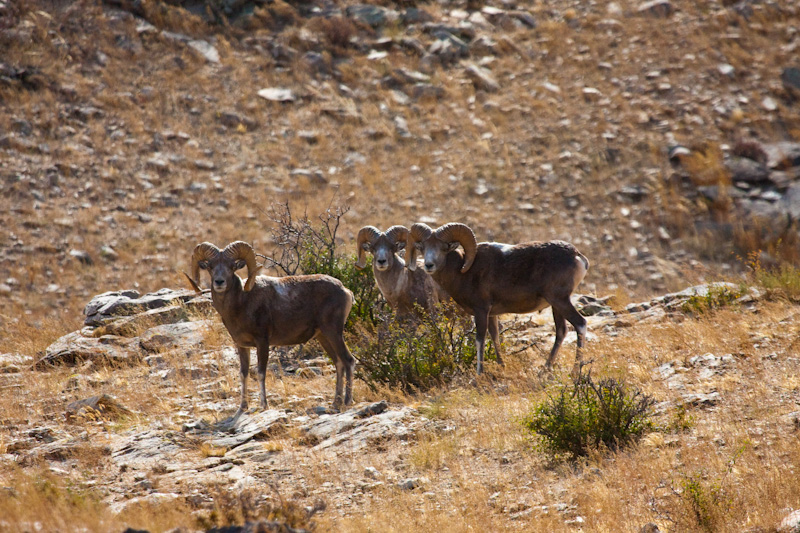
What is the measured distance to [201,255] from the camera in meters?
10.4

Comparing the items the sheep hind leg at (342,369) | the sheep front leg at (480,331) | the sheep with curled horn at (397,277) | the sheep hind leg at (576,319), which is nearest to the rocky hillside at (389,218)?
the sheep hind leg at (342,369)

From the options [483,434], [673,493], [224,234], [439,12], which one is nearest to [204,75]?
[224,234]

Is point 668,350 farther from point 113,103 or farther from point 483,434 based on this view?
point 113,103

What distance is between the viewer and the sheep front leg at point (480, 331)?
11.1m

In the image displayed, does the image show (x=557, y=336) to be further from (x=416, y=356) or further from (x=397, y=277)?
(x=397, y=277)

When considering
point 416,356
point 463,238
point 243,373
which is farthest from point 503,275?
point 243,373

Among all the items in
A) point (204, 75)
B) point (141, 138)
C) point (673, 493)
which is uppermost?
point (204, 75)

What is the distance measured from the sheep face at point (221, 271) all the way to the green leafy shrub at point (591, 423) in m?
4.15

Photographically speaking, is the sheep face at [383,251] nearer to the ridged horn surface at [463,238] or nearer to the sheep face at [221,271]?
the ridged horn surface at [463,238]

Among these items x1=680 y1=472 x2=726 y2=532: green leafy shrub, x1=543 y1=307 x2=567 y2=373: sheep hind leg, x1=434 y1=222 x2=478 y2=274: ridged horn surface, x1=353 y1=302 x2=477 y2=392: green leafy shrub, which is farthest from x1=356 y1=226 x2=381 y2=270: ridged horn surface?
x1=680 y1=472 x2=726 y2=532: green leafy shrub

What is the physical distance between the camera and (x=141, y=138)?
2566 cm

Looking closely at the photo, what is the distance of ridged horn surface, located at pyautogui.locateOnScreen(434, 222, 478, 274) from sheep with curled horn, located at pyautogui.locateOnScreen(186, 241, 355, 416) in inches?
70.9

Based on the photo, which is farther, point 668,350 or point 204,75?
point 204,75

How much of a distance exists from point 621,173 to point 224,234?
12985 mm
